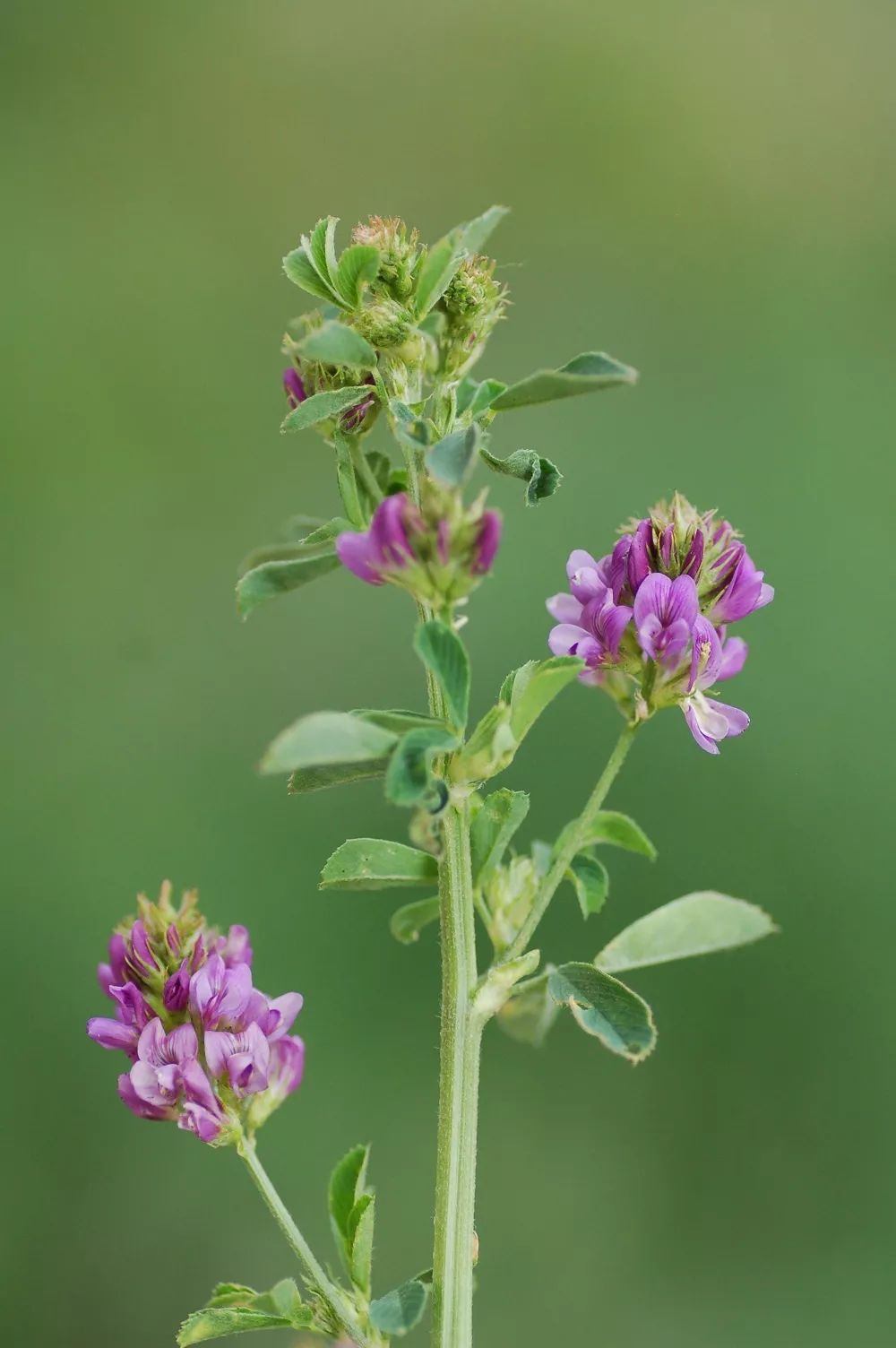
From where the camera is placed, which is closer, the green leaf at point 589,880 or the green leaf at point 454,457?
the green leaf at point 454,457

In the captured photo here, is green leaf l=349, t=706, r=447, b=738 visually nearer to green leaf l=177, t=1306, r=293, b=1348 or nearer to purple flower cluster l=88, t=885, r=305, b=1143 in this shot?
purple flower cluster l=88, t=885, r=305, b=1143

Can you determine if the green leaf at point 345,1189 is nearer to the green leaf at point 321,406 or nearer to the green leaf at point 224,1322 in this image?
the green leaf at point 224,1322

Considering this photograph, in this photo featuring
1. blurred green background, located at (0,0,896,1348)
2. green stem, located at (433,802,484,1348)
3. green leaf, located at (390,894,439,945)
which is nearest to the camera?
green stem, located at (433,802,484,1348)

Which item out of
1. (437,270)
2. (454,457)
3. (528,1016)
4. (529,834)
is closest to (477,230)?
(437,270)

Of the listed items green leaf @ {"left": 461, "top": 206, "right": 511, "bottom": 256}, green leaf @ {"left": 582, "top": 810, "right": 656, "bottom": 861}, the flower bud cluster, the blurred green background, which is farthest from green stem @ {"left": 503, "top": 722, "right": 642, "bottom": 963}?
the blurred green background

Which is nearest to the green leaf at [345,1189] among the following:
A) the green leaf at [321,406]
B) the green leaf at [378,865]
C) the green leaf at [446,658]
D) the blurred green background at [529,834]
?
the green leaf at [378,865]
